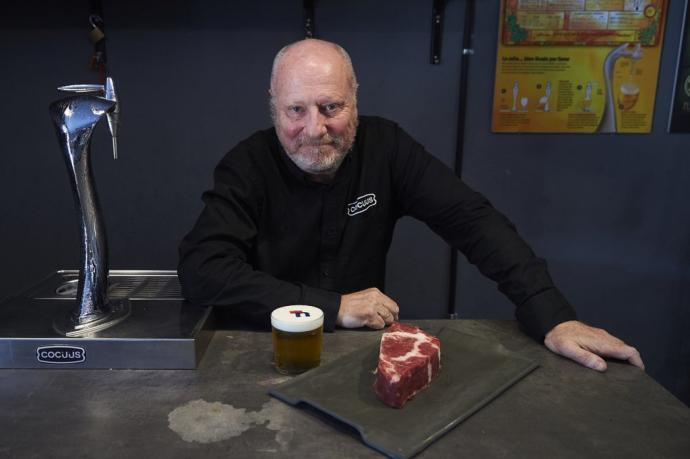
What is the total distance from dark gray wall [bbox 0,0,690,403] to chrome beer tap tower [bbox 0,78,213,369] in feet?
3.62

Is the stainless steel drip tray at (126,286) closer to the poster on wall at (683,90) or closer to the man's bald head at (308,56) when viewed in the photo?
the man's bald head at (308,56)

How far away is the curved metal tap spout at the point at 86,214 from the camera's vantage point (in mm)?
945

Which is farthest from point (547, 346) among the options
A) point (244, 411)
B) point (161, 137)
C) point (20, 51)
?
point (20, 51)

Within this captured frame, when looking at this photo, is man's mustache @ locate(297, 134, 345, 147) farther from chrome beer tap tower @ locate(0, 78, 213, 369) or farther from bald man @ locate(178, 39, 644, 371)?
chrome beer tap tower @ locate(0, 78, 213, 369)

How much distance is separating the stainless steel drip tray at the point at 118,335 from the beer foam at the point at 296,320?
16 cm

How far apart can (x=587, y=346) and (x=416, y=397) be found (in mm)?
381

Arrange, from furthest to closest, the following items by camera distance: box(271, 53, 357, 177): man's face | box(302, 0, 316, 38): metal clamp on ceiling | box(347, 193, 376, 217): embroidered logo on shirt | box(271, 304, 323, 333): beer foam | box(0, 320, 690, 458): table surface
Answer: box(302, 0, 316, 38): metal clamp on ceiling → box(347, 193, 376, 217): embroidered logo on shirt → box(271, 53, 357, 177): man's face → box(271, 304, 323, 333): beer foam → box(0, 320, 690, 458): table surface

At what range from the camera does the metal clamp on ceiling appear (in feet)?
6.51

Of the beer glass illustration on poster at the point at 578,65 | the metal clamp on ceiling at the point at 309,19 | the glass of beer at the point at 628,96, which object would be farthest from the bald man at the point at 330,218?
the glass of beer at the point at 628,96

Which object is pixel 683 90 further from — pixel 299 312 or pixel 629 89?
pixel 299 312

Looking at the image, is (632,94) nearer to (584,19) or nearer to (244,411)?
(584,19)

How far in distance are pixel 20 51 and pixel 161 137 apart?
591 millimetres

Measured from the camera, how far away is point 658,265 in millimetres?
2273

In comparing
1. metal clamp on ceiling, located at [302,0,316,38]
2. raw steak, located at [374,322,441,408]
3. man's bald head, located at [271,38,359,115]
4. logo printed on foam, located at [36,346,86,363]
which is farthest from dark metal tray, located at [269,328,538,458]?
metal clamp on ceiling, located at [302,0,316,38]
